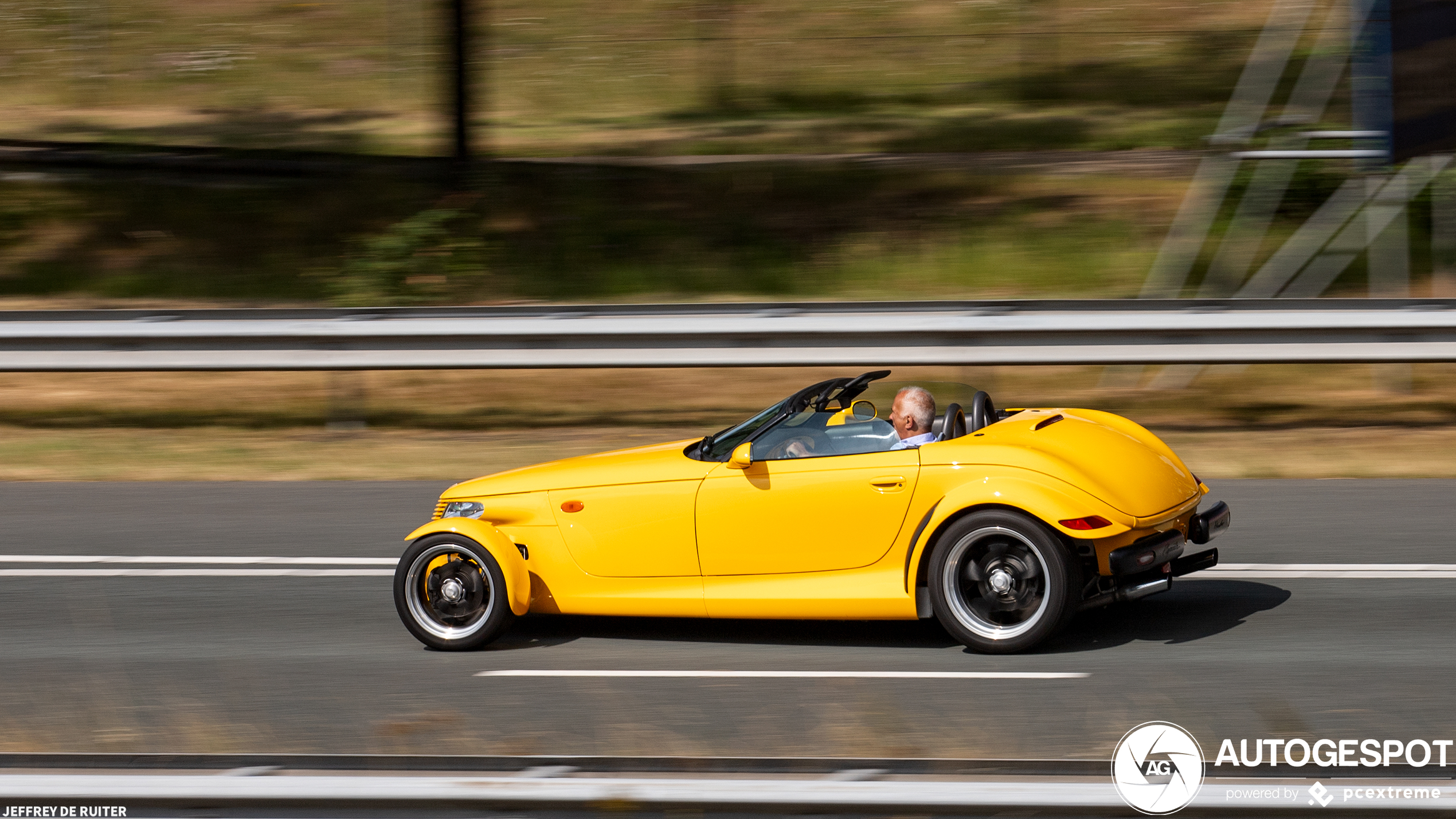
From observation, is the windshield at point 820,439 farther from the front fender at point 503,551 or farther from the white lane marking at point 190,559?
the white lane marking at point 190,559

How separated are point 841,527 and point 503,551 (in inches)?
55.7

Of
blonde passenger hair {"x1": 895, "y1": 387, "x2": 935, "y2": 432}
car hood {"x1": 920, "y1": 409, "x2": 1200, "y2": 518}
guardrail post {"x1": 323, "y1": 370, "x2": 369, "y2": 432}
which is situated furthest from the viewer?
guardrail post {"x1": 323, "y1": 370, "x2": 369, "y2": 432}

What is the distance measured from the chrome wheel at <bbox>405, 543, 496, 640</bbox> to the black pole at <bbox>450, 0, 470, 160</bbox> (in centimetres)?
1088

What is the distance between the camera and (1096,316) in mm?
11156

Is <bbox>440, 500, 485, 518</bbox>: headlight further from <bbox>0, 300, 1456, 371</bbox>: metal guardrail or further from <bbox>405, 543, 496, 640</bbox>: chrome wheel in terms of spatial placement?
<bbox>0, 300, 1456, 371</bbox>: metal guardrail

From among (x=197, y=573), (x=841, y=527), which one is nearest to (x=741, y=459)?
(x=841, y=527)

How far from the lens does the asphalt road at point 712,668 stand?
5117 millimetres

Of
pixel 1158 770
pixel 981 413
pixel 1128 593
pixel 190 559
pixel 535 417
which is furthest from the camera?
pixel 535 417

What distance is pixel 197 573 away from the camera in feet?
26.1

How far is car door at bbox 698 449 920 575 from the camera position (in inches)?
241

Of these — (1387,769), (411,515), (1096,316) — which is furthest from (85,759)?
(1096,316)

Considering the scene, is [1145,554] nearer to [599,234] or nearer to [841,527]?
[841,527]

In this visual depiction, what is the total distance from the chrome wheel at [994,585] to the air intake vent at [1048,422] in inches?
23.7

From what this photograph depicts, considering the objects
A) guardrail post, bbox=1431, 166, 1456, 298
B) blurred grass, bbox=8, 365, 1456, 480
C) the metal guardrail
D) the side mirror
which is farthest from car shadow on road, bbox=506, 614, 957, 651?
guardrail post, bbox=1431, 166, 1456, 298
